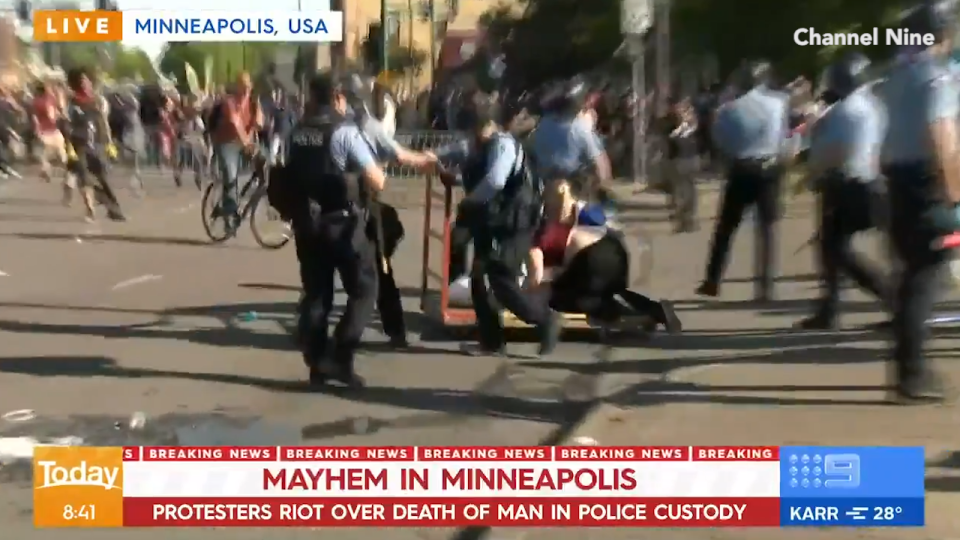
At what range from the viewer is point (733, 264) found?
33.3 feet

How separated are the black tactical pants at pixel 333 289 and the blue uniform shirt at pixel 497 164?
61cm

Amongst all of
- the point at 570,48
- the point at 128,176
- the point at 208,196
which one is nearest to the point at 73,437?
the point at 570,48

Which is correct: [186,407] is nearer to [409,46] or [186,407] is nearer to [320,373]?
[320,373]

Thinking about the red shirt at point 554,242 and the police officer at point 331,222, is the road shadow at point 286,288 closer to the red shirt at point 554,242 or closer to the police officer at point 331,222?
the red shirt at point 554,242

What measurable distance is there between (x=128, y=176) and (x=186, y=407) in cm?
817

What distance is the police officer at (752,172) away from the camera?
823cm

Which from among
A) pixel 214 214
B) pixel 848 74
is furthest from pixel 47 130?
pixel 848 74

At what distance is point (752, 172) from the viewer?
8.88 meters

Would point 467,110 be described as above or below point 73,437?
above

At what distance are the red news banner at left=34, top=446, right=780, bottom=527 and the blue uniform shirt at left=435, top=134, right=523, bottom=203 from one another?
2871 millimetres

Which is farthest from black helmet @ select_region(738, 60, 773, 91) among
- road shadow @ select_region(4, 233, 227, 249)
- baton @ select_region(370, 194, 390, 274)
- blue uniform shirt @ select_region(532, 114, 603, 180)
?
road shadow @ select_region(4, 233, 227, 249)

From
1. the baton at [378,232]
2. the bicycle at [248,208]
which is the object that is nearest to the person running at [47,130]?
the bicycle at [248,208]

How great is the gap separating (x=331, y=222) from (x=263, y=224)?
4.30 metres

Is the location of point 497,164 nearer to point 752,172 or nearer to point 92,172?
point 752,172
